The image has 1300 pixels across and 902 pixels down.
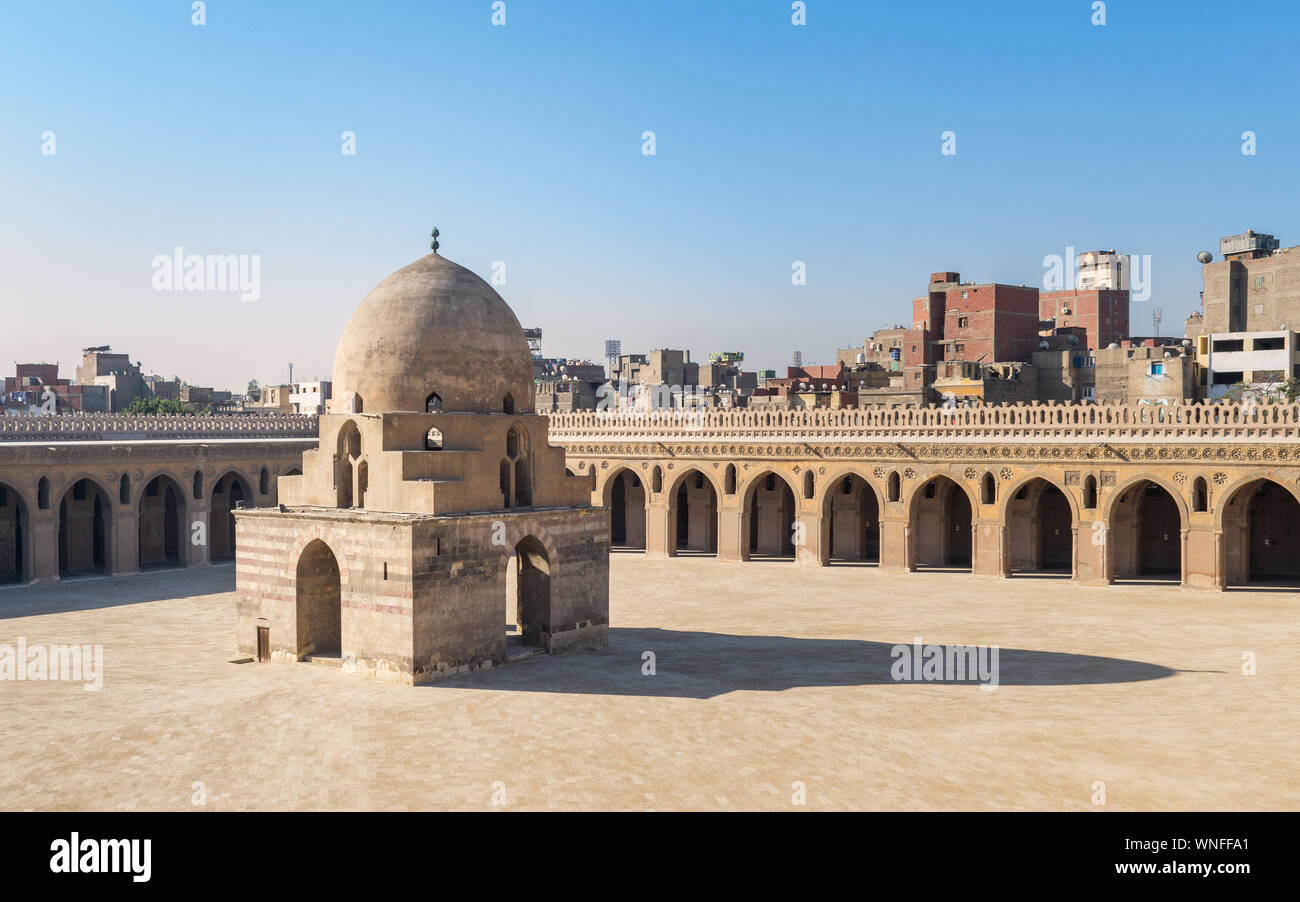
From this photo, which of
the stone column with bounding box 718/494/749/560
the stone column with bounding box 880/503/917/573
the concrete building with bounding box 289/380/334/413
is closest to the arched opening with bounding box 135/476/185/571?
the stone column with bounding box 718/494/749/560

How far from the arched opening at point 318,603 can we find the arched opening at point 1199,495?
69.1ft

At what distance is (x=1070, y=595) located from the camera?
28781mm

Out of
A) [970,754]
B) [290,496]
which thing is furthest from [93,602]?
[970,754]

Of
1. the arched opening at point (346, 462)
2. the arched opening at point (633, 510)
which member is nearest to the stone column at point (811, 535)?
the arched opening at point (633, 510)

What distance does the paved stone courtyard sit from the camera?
1312 centimetres

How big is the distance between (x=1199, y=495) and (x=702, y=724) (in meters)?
18.9

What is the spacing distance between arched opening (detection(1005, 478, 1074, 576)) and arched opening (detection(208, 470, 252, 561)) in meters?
24.2

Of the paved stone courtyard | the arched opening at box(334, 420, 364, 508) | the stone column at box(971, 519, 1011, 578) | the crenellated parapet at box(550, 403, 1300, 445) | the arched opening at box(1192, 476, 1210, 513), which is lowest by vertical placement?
the paved stone courtyard

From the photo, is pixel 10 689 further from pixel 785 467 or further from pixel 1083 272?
pixel 1083 272

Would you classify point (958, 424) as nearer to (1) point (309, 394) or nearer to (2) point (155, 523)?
(2) point (155, 523)

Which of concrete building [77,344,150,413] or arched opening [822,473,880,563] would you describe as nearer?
arched opening [822,473,880,563]

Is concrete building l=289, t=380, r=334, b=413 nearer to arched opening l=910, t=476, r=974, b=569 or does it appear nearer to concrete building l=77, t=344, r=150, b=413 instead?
concrete building l=77, t=344, r=150, b=413

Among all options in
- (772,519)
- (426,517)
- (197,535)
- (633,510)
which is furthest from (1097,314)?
(426,517)
